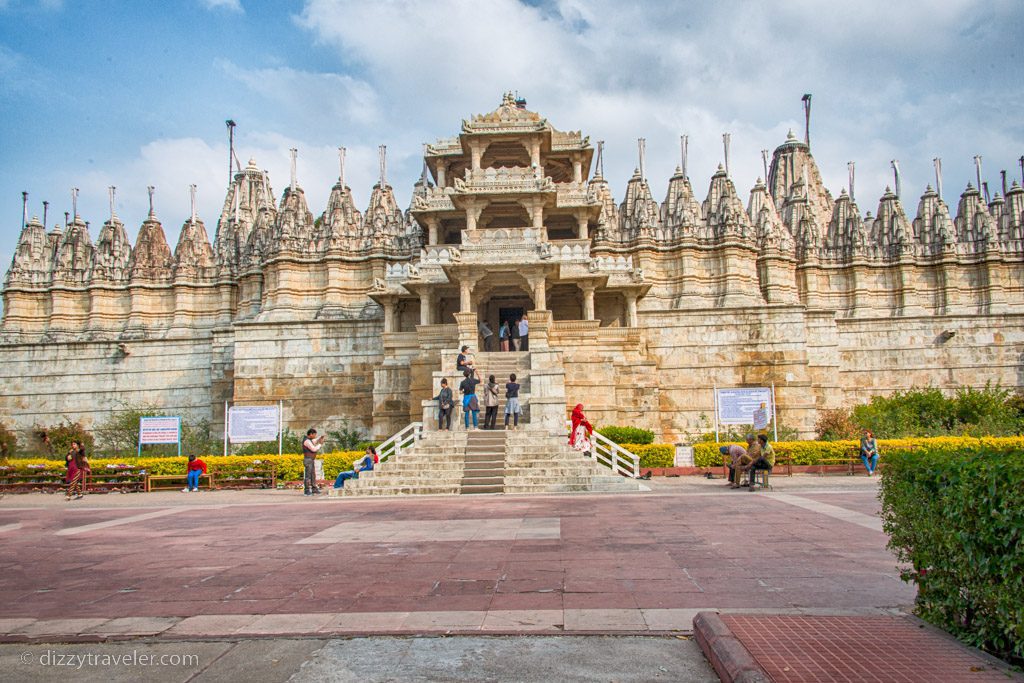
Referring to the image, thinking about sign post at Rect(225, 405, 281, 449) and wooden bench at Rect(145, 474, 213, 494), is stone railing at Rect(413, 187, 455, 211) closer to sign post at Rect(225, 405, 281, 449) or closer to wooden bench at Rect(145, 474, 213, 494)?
sign post at Rect(225, 405, 281, 449)

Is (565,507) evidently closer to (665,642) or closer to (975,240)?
(665,642)

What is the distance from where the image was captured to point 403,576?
862 cm

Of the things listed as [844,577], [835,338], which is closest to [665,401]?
[835,338]

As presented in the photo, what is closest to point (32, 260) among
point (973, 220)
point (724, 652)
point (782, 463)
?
point (782, 463)

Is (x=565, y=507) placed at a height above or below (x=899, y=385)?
below

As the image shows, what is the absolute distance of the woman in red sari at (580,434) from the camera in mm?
21203

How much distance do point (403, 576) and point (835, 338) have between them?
32580 mm

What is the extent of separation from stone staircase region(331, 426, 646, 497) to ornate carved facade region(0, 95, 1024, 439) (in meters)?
4.83

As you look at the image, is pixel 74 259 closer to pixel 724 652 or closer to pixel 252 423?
pixel 252 423

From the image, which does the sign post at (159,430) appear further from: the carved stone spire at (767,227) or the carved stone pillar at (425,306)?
the carved stone spire at (767,227)

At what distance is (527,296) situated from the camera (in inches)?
1307

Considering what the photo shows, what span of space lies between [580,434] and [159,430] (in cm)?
1516

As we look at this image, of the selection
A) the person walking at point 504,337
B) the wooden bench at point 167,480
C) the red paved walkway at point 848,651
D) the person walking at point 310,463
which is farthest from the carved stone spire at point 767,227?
the red paved walkway at point 848,651

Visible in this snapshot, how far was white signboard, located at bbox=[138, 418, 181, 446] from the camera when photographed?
26.1 meters
